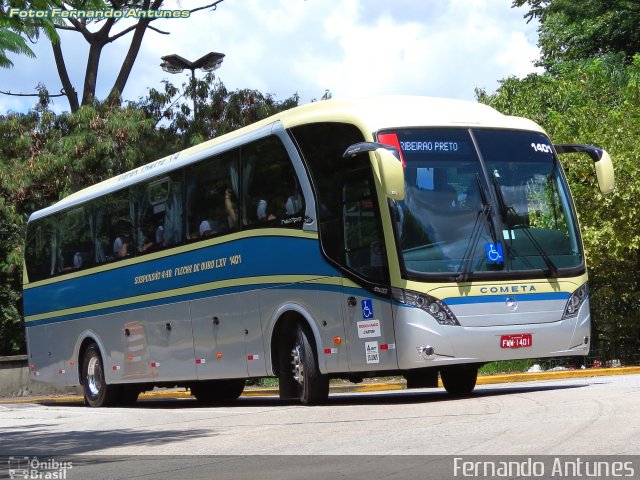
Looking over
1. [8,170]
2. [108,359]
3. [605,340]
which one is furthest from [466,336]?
[8,170]

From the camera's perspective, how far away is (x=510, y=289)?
50.0 feet

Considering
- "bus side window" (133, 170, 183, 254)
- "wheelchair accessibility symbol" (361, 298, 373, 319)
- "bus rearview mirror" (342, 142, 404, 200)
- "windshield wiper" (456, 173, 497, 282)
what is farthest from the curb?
"bus rearview mirror" (342, 142, 404, 200)

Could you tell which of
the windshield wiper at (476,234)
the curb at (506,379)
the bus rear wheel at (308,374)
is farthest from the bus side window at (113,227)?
the windshield wiper at (476,234)

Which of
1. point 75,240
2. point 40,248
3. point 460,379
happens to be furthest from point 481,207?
point 40,248

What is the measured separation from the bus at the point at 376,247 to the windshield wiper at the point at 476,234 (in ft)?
0.05

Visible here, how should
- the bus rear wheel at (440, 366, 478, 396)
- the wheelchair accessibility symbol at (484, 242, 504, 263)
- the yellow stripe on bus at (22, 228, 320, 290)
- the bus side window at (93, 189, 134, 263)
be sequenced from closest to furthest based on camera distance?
the wheelchair accessibility symbol at (484, 242, 504, 263)
the yellow stripe on bus at (22, 228, 320, 290)
the bus rear wheel at (440, 366, 478, 396)
the bus side window at (93, 189, 134, 263)

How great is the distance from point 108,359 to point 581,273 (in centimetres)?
944

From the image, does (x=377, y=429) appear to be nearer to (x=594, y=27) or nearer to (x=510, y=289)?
(x=510, y=289)

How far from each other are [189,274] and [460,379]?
4.58m

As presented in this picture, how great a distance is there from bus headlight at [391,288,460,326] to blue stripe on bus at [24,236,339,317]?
123cm

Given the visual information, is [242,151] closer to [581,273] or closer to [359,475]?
[581,273]

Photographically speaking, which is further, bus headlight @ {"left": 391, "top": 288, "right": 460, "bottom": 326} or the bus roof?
the bus roof

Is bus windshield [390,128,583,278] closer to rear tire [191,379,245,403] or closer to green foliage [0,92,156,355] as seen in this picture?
rear tire [191,379,245,403]

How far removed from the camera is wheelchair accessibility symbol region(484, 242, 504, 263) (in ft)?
50.0
